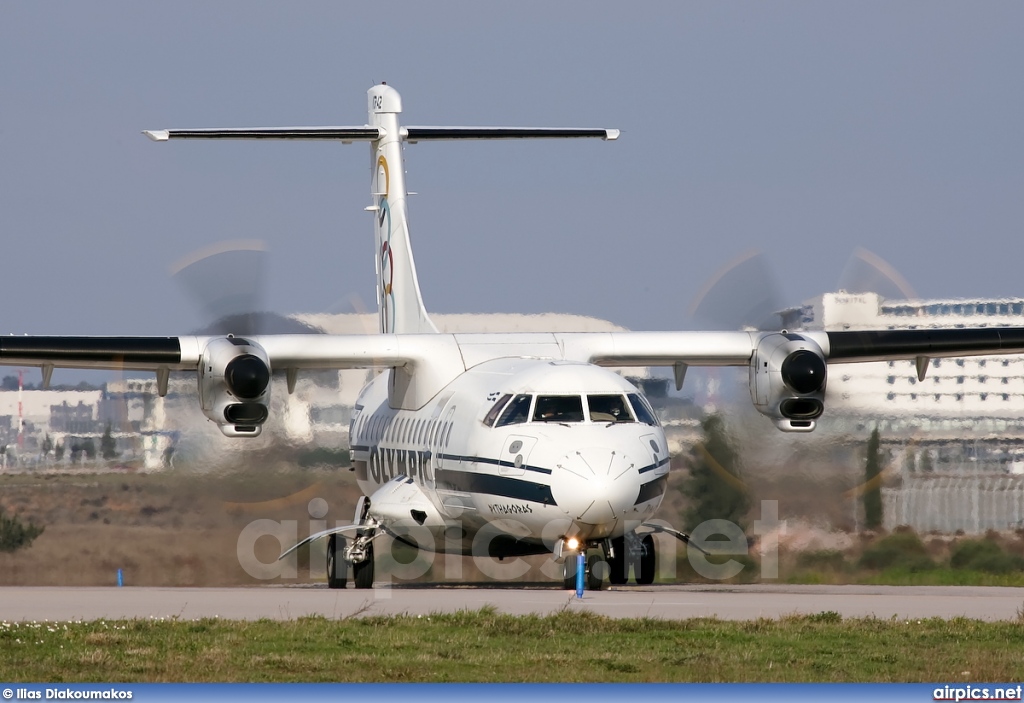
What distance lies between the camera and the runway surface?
15.0 m

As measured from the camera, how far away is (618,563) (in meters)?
20.3

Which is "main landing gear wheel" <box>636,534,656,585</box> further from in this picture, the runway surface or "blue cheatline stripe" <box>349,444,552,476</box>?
"blue cheatline stripe" <box>349,444,552,476</box>

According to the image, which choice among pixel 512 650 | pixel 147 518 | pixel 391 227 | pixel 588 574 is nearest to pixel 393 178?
pixel 391 227

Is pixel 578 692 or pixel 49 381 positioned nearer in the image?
pixel 578 692

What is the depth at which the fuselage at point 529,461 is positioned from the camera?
16.9 m

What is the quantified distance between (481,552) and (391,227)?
24.3 feet

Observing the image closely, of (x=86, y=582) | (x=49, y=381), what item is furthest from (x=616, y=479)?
(x=86, y=582)

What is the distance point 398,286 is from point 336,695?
17.8 metres

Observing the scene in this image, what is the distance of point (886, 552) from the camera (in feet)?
78.1

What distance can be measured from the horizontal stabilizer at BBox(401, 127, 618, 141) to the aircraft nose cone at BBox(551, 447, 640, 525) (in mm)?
9100

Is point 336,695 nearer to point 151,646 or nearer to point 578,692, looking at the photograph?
point 578,692

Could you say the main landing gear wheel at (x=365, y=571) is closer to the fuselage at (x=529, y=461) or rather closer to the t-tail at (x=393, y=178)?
the fuselage at (x=529, y=461)

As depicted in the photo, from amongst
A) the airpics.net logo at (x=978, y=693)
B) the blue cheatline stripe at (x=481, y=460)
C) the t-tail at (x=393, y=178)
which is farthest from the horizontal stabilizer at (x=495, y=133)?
the airpics.net logo at (x=978, y=693)

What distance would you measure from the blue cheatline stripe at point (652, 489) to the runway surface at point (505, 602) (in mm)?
1032
